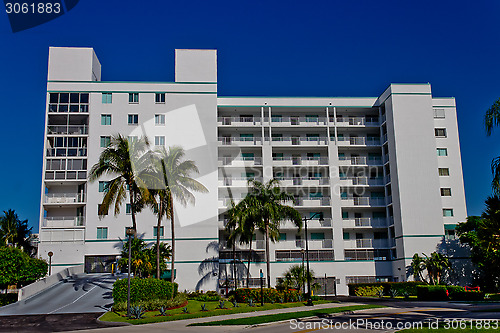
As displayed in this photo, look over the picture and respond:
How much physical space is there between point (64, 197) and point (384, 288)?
36.2 meters

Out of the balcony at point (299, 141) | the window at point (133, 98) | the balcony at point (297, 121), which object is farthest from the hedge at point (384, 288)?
the window at point (133, 98)

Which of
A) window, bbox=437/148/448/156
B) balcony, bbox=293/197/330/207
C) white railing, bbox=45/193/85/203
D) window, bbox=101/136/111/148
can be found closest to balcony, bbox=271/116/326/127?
balcony, bbox=293/197/330/207

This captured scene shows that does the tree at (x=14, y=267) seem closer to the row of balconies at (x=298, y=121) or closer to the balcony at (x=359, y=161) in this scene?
the row of balconies at (x=298, y=121)

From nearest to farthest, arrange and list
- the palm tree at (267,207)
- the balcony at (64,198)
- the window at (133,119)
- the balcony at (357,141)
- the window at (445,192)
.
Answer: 1. the palm tree at (267,207)
2. the balcony at (64,198)
3. the window at (445,192)
4. the window at (133,119)
5. the balcony at (357,141)

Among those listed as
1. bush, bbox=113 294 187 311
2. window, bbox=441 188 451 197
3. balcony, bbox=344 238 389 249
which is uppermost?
window, bbox=441 188 451 197

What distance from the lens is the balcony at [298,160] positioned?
202 ft

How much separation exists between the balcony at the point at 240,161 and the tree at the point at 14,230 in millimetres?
32334

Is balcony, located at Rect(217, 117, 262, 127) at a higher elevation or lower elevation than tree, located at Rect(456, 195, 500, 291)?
higher

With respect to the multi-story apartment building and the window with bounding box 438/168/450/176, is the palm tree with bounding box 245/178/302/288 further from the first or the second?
the window with bounding box 438/168/450/176

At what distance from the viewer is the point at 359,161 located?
62.6 meters

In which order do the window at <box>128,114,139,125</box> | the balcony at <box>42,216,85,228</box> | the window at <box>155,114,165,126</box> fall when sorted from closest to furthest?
the balcony at <box>42,216,85,228</box> → the window at <box>128,114,139,125</box> → the window at <box>155,114,165,126</box>

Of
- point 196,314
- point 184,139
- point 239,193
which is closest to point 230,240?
point 239,193

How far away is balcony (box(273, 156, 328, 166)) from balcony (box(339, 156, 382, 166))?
2190mm

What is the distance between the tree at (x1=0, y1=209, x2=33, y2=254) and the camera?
71188 millimetres
